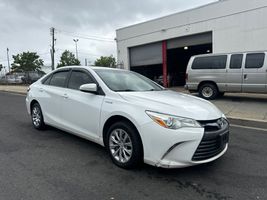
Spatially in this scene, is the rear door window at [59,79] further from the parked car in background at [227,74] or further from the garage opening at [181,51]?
the garage opening at [181,51]

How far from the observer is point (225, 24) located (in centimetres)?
1502

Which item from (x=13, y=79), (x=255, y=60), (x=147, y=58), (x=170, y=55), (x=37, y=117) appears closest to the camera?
(x=37, y=117)

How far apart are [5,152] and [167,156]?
10.1ft

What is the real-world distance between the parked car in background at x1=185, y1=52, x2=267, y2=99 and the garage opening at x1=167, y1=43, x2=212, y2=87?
9.51 metres

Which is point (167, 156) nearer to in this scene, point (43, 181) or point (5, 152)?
point (43, 181)

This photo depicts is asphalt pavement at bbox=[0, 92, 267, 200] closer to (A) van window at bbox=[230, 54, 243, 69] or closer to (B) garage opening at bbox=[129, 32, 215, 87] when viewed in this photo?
(A) van window at bbox=[230, 54, 243, 69]

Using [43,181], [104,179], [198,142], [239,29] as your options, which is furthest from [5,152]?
[239,29]

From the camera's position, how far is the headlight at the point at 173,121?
10.5 feet

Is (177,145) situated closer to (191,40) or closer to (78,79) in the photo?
(78,79)

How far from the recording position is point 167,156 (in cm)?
321

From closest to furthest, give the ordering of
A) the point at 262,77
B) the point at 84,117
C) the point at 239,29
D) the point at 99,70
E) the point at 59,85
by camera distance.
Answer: the point at 84,117, the point at 99,70, the point at 59,85, the point at 262,77, the point at 239,29

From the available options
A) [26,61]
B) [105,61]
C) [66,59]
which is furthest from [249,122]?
[105,61]

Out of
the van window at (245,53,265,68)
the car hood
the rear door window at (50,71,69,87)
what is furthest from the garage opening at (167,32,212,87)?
the car hood

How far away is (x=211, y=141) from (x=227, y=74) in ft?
24.6
